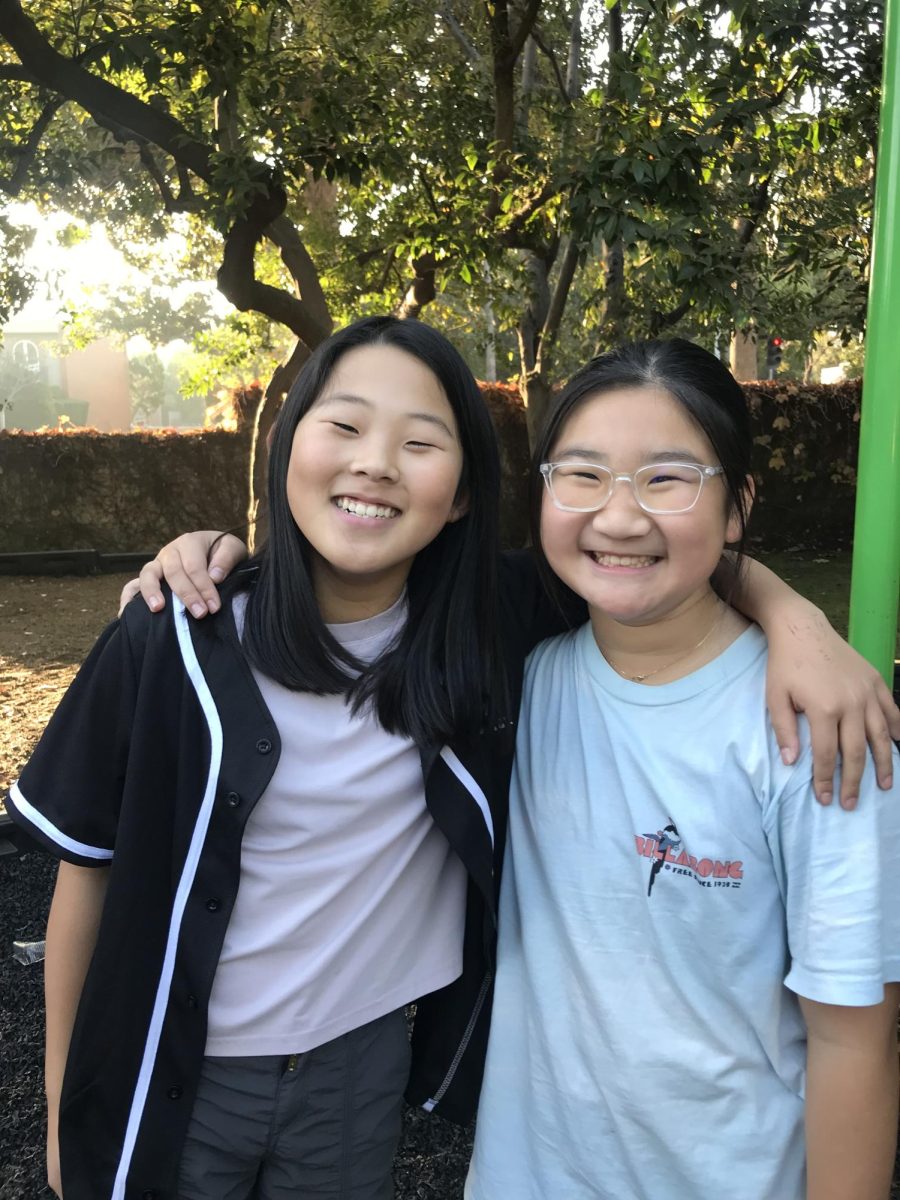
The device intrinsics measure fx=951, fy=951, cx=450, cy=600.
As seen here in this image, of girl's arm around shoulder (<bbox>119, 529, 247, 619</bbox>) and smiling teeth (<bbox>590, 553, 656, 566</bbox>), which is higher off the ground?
smiling teeth (<bbox>590, 553, 656, 566</bbox>)

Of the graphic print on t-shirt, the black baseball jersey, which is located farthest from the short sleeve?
the graphic print on t-shirt

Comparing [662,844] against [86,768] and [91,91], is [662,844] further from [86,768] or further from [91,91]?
[91,91]

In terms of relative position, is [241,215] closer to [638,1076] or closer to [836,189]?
[836,189]

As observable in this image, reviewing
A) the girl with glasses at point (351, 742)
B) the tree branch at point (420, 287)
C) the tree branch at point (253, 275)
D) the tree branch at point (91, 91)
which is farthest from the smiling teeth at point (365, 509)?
the tree branch at point (420, 287)

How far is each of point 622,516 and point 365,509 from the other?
37cm

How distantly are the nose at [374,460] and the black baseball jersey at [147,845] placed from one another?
322 mm

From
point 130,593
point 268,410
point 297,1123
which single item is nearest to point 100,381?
point 268,410

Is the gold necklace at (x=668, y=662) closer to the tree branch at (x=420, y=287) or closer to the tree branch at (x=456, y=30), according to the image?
the tree branch at (x=420, y=287)

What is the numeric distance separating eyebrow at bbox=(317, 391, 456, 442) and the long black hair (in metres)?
0.05

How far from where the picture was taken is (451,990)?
1538 mm

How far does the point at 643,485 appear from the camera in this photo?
4.09 feet

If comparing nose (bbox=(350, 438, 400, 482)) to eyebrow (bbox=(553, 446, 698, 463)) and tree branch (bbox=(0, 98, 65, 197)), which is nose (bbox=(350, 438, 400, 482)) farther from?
tree branch (bbox=(0, 98, 65, 197))

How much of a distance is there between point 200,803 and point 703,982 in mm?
707

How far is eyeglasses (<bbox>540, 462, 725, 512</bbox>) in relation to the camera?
1.23 metres
